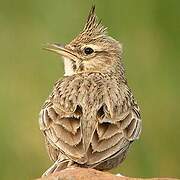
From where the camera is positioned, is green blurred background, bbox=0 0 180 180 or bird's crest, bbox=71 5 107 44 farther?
green blurred background, bbox=0 0 180 180

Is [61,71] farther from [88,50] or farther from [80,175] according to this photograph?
[80,175]

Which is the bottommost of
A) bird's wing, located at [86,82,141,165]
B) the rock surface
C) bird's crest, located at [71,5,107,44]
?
the rock surface

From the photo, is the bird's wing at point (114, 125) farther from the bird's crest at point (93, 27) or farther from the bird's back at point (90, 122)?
the bird's crest at point (93, 27)

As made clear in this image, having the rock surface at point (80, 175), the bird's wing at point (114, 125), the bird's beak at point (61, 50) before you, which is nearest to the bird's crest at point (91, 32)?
the bird's beak at point (61, 50)

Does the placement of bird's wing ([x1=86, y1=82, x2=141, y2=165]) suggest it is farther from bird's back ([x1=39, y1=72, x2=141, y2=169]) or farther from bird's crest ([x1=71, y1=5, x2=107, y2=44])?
bird's crest ([x1=71, y1=5, x2=107, y2=44])

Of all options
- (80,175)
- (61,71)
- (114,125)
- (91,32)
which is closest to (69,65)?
(91,32)

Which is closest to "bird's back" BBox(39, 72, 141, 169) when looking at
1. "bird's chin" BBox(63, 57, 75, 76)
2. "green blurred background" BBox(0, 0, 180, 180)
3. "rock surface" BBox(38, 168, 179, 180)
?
"bird's chin" BBox(63, 57, 75, 76)
